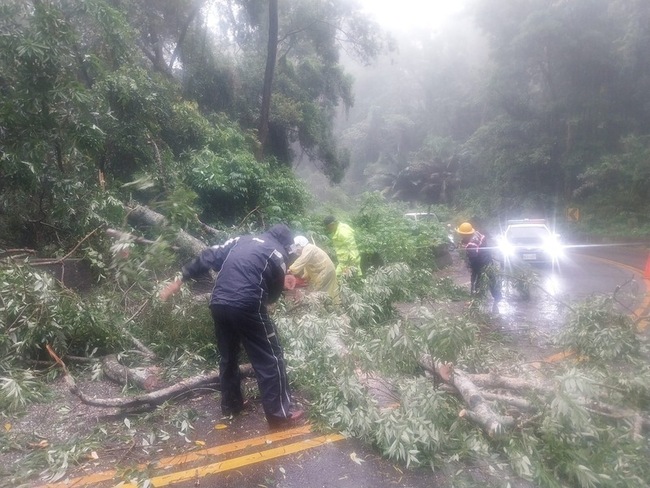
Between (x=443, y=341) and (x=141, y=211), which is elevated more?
(x=141, y=211)

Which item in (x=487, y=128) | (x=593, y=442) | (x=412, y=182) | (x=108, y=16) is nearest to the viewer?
(x=593, y=442)

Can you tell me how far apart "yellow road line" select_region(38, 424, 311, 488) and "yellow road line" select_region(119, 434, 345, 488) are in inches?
5.2

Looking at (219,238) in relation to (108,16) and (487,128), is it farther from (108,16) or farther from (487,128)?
(487,128)

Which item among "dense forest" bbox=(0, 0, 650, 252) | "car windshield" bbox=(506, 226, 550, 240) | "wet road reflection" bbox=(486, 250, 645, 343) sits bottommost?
"wet road reflection" bbox=(486, 250, 645, 343)

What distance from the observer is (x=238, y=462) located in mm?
3457

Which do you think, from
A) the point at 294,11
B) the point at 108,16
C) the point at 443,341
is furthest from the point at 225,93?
the point at 443,341

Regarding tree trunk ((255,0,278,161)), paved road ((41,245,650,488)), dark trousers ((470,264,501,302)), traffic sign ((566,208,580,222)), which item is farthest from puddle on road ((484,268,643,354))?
traffic sign ((566,208,580,222))

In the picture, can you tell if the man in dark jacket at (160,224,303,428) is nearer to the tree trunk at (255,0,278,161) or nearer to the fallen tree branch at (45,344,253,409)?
the fallen tree branch at (45,344,253,409)

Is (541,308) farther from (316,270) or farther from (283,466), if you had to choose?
(283,466)

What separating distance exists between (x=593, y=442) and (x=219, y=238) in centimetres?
652

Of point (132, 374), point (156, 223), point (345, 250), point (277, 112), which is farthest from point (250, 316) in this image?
point (277, 112)

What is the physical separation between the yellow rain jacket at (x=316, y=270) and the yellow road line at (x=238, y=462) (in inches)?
100

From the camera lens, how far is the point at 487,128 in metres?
30.4

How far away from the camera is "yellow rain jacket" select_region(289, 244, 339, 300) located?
617 cm
